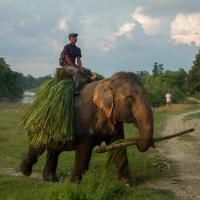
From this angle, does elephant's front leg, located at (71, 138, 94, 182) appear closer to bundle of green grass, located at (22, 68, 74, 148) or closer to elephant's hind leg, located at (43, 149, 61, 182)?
bundle of green grass, located at (22, 68, 74, 148)

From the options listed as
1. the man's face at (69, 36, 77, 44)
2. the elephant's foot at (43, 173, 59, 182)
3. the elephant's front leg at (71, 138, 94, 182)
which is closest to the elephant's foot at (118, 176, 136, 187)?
the elephant's front leg at (71, 138, 94, 182)

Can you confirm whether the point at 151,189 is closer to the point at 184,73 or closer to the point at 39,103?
the point at 39,103

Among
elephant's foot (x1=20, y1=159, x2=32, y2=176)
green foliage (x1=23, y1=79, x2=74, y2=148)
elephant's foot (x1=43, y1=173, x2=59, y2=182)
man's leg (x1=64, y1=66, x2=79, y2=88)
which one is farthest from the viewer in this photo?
elephant's foot (x1=20, y1=159, x2=32, y2=176)

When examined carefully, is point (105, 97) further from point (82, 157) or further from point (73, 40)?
point (73, 40)

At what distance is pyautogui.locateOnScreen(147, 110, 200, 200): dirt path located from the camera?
8.89 metres

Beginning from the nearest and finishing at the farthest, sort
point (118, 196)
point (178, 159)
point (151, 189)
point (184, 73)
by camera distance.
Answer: point (118, 196), point (151, 189), point (178, 159), point (184, 73)

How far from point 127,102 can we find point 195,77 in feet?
166

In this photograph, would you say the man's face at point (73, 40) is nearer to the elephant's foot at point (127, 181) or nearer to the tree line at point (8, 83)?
the elephant's foot at point (127, 181)

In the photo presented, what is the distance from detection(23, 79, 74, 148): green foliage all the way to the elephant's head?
1.68ft

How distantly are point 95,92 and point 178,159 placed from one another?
454 centimetres

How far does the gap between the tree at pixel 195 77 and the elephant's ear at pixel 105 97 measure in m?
48.5

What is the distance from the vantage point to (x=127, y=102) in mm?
8828

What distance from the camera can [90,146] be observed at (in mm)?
9141

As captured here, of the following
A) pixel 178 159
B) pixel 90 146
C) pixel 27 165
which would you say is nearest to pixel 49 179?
pixel 27 165
